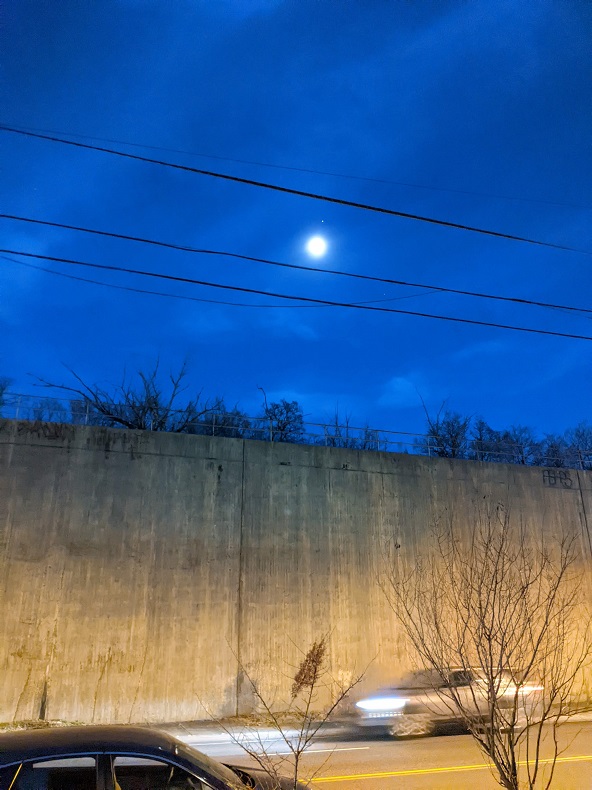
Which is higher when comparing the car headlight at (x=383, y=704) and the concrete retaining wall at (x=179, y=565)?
the concrete retaining wall at (x=179, y=565)

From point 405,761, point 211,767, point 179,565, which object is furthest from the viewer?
point 179,565

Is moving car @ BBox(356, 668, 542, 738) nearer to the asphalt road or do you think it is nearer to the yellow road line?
the asphalt road

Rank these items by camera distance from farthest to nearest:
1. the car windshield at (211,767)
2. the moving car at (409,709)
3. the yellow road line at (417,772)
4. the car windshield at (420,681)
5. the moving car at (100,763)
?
the car windshield at (420,681) → the moving car at (409,709) → the yellow road line at (417,772) → the car windshield at (211,767) → the moving car at (100,763)

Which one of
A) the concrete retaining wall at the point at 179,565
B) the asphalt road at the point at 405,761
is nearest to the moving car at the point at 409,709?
the asphalt road at the point at 405,761

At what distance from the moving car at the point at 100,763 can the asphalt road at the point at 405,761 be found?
102 inches

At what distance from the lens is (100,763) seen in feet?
12.9

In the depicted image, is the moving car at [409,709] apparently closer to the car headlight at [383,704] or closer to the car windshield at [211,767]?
the car headlight at [383,704]

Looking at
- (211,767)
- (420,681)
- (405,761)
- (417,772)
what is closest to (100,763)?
(211,767)

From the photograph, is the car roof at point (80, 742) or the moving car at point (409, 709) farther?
the moving car at point (409, 709)

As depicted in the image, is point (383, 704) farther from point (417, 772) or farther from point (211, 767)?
point (211, 767)

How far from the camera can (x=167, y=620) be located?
1396cm

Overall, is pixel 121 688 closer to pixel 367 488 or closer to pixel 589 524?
pixel 367 488

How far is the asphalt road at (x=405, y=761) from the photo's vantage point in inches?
299

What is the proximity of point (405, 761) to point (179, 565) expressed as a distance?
7.42 m
